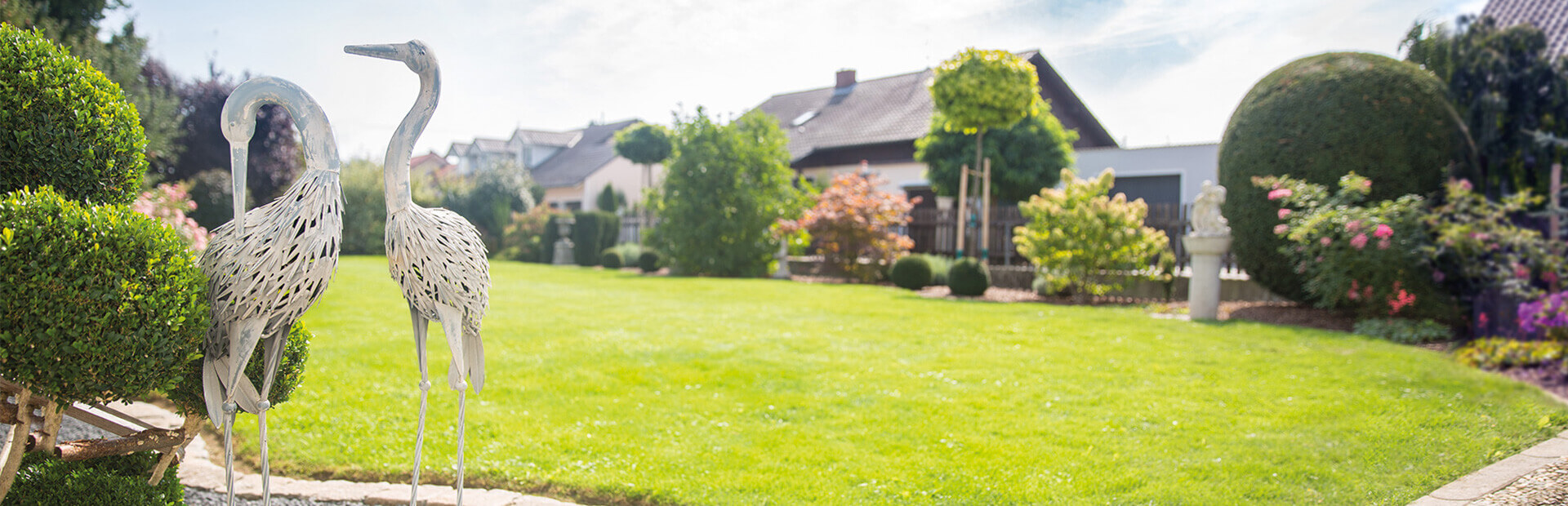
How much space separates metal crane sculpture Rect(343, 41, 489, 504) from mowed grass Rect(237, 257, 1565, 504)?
1229 mm

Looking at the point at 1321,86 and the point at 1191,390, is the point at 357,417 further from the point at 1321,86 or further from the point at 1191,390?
the point at 1321,86

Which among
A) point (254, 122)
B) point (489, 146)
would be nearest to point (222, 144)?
point (254, 122)

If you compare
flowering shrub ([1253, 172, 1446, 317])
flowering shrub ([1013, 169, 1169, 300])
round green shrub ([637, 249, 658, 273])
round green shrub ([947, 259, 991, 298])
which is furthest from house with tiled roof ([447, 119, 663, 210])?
flowering shrub ([1253, 172, 1446, 317])

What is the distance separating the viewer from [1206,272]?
29.0 ft

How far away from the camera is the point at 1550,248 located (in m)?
6.11

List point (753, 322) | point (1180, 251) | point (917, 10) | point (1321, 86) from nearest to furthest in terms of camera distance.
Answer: point (917, 10)
point (753, 322)
point (1321, 86)
point (1180, 251)

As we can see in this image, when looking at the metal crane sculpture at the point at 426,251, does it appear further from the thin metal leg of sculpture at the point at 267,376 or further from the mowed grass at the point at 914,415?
the mowed grass at the point at 914,415

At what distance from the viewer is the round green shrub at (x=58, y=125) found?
2008mm

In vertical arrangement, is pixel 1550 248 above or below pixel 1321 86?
below

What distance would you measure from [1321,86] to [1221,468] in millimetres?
7057

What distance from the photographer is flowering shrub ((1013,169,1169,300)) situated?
10297 mm

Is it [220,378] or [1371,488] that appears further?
[1371,488]

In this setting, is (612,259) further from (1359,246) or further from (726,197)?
(1359,246)

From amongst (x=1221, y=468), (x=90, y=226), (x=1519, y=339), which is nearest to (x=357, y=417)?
(x=90, y=226)
